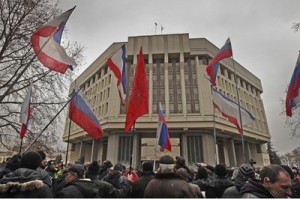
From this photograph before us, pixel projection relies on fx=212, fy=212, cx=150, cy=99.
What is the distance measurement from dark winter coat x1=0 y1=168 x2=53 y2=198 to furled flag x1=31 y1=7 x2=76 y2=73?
3963 mm

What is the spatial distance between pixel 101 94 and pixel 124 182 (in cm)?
3076

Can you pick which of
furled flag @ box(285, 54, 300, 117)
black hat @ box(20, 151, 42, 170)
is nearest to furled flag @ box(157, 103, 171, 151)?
furled flag @ box(285, 54, 300, 117)

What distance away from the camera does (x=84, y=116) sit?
5816 mm

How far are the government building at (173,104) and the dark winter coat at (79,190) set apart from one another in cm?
2303

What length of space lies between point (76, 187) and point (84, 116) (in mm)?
3227

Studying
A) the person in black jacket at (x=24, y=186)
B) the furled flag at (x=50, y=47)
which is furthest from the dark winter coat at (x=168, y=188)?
the furled flag at (x=50, y=47)

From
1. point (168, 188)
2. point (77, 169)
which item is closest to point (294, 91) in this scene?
point (168, 188)

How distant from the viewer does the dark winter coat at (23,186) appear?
226cm

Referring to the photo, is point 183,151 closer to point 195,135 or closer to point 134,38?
point 195,135

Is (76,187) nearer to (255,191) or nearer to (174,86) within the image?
(255,191)

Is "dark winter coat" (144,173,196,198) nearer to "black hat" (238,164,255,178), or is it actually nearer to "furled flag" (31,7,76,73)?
"black hat" (238,164,255,178)

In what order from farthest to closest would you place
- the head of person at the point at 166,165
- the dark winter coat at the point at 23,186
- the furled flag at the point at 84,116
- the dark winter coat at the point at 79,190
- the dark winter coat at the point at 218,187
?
the furled flag at the point at 84,116 → the dark winter coat at the point at 218,187 → the dark winter coat at the point at 79,190 → the head of person at the point at 166,165 → the dark winter coat at the point at 23,186

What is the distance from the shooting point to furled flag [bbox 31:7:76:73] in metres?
5.79

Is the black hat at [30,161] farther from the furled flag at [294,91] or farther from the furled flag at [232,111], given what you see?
the furled flag at [294,91]
